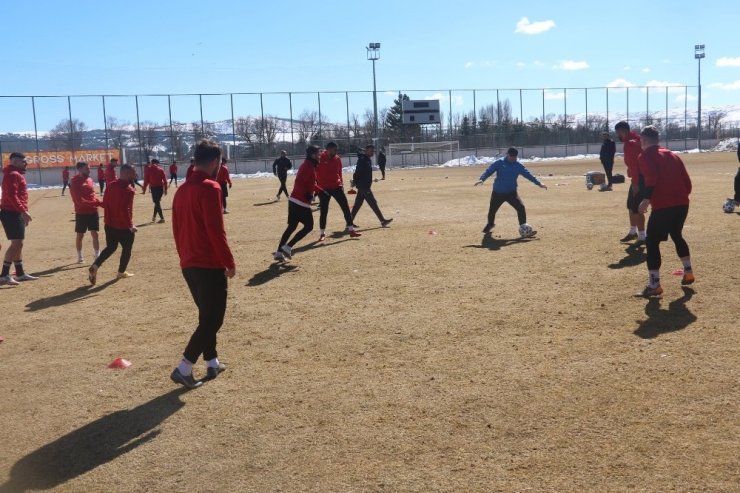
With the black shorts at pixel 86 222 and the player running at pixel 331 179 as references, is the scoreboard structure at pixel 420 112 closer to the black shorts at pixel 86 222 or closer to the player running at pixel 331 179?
the player running at pixel 331 179

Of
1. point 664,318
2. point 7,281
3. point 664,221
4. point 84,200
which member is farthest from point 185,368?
point 84,200

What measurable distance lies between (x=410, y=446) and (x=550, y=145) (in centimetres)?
6959

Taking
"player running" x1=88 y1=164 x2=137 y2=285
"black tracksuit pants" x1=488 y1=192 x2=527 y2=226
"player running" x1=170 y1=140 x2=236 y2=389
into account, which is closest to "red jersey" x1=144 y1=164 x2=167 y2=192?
"player running" x1=88 y1=164 x2=137 y2=285

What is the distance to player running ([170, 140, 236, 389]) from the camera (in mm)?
5398

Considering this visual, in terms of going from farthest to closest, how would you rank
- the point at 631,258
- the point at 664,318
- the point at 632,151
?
the point at 632,151, the point at 631,258, the point at 664,318

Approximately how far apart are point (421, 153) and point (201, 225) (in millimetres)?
61346

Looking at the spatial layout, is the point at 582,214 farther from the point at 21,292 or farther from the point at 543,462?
the point at 543,462

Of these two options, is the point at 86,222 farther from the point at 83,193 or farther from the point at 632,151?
the point at 632,151

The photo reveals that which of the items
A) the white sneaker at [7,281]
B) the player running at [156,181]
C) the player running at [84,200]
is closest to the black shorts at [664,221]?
the player running at [84,200]

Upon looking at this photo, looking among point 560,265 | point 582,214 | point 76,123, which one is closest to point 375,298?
point 560,265

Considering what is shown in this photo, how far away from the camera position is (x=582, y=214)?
15.9 meters

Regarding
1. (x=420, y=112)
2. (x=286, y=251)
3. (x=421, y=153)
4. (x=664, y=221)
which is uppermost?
(x=420, y=112)

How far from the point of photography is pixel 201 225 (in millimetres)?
5480

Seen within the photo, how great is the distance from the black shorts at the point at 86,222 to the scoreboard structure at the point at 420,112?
61.8m
